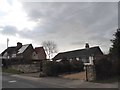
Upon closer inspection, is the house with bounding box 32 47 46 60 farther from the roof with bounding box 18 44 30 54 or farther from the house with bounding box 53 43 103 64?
the house with bounding box 53 43 103 64

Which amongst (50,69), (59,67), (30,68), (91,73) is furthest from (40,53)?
(91,73)

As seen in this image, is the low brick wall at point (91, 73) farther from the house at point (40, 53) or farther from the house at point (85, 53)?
the house at point (40, 53)

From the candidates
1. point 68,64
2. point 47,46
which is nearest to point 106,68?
point 68,64

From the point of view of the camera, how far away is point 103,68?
881 inches

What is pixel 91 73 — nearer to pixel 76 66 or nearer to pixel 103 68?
pixel 103 68

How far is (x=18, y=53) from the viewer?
8762 cm

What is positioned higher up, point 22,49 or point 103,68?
point 22,49

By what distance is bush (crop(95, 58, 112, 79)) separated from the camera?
22.0 m

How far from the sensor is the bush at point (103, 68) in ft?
72.3

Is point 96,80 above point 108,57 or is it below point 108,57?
below

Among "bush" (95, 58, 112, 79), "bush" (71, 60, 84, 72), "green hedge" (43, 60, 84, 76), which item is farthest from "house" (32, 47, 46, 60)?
"bush" (95, 58, 112, 79)

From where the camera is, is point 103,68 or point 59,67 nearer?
point 103,68

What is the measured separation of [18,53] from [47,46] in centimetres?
1059

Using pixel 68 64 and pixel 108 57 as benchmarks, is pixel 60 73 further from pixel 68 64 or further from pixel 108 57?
pixel 108 57
